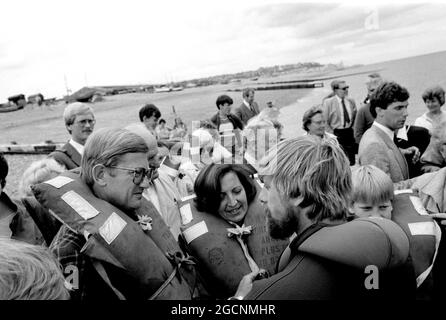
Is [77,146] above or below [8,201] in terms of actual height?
above

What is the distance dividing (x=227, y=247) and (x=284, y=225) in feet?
2.91

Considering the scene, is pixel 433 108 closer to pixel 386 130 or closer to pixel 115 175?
pixel 386 130

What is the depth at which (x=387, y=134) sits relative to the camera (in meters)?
2.71

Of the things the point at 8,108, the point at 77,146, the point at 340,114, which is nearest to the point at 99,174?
the point at 77,146

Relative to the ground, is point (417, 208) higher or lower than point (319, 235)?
lower

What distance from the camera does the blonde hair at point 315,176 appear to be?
134cm

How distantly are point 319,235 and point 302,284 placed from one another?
0.16 m

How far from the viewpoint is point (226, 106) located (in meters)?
6.29

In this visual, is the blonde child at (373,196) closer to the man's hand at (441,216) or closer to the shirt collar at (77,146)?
the man's hand at (441,216)

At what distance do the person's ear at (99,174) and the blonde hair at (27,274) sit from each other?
72 centimetres
